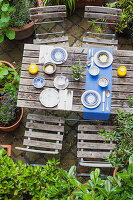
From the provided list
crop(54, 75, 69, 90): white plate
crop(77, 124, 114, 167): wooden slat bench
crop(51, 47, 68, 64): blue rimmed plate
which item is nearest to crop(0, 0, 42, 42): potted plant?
crop(51, 47, 68, 64): blue rimmed plate

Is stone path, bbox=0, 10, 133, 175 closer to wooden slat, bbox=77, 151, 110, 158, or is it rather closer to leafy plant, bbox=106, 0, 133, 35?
leafy plant, bbox=106, 0, 133, 35

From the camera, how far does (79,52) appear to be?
3037 mm

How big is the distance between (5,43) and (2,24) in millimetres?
593

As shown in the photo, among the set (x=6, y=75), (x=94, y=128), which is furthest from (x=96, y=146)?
(x=6, y=75)

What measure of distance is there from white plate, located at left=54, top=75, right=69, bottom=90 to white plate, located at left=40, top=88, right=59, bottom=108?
73 millimetres

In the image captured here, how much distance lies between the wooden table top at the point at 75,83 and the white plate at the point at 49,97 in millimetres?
49

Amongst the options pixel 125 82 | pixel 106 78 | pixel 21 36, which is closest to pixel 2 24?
pixel 21 36

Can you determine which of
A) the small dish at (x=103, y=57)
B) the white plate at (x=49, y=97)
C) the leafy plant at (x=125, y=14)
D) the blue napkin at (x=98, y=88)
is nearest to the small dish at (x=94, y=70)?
the blue napkin at (x=98, y=88)

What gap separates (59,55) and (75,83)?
0.44m

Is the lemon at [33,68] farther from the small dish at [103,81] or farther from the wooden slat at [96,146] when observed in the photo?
the wooden slat at [96,146]

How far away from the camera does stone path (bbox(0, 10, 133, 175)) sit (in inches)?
135

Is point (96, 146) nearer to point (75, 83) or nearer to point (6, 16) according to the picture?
point (75, 83)

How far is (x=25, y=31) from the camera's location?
3744mm

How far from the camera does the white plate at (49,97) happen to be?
2.84 meters
